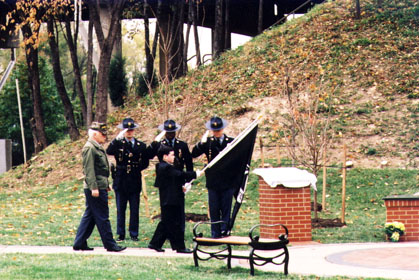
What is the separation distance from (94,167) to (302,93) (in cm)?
1545

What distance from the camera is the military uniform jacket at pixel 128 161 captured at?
13.5 meters

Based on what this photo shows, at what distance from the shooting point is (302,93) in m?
26.1

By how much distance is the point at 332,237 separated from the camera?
45.5 ft

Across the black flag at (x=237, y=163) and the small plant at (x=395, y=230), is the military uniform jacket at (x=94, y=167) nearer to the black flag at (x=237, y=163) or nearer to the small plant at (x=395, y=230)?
the black flag at (x=237, y=163)

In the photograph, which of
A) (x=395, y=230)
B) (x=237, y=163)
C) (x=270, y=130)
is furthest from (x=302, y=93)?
(x=237, y=163)

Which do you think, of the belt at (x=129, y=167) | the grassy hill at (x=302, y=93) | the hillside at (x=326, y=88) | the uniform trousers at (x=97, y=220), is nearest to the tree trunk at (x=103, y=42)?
the grassy hill at (x=302, y=93)

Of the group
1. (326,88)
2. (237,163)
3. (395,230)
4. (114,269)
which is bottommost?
(395,230)

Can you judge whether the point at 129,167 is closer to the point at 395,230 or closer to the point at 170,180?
the point at 170,180

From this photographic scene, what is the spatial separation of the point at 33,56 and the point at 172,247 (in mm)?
21058

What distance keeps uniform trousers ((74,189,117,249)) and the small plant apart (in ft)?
15.7

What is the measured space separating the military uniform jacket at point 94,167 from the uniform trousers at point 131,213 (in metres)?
1.70

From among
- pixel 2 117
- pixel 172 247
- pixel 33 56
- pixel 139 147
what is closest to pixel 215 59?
pixel 33 56

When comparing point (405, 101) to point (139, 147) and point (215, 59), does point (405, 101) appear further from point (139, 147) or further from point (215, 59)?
point (139, 147)

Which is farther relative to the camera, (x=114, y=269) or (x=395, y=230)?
(x=395, y=230)
